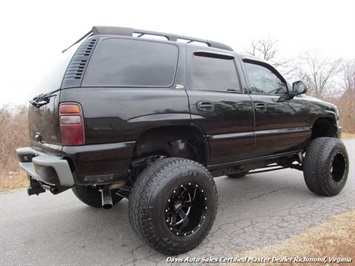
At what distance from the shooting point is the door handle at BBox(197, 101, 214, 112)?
301cm

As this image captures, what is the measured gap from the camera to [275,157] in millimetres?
3996

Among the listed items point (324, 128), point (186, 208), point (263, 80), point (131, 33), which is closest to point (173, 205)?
point (186, 208)

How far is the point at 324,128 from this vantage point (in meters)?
4.83

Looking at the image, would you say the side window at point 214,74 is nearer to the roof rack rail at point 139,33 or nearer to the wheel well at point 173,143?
the roof rack rail at point 139,33

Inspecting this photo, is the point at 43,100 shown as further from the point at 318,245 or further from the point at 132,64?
the point at 318,245

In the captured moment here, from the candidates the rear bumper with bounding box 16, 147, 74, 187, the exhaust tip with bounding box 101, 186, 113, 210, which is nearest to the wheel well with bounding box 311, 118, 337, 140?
the exhaust tip with bounding box 101, 186, 113, 210

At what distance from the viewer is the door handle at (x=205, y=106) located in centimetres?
301

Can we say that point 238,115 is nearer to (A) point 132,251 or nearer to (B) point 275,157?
(B) point 275,157

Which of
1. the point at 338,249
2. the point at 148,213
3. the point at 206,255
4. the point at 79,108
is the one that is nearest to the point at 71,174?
the point at 79,108

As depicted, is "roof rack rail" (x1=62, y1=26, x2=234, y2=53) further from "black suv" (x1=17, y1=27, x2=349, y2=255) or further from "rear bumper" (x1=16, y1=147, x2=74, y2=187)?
"rear bumper" (x1=16, y1=147, x2=74, y2=187)

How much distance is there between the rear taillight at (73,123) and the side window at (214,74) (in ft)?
4.12

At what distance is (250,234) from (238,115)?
1.28 meters

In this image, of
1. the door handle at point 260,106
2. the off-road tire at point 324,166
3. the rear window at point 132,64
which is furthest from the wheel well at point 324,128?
the rear window at point 132,64

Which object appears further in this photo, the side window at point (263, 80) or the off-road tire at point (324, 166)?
the off-road tire at point (324, 166)
